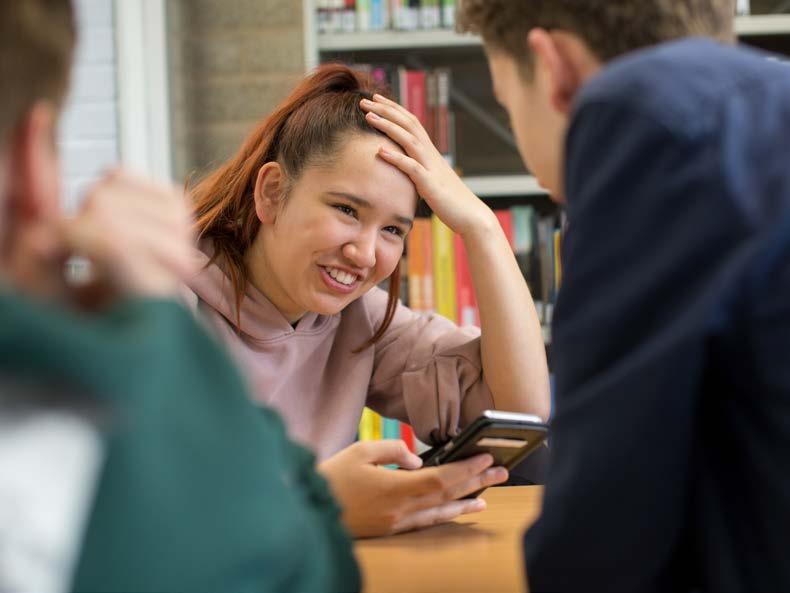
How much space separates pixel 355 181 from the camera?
1.49 metres

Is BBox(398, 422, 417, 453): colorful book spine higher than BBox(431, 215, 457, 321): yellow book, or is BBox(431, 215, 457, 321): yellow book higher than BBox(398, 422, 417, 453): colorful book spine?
BBox(431, 215, 457, 321): yellow book

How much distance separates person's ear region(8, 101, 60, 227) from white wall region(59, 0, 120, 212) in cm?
221

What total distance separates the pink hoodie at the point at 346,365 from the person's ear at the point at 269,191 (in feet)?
0.38

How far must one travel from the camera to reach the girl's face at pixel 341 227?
1.49 m

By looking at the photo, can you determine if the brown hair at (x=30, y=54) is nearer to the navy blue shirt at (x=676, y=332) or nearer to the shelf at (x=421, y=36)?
the navy blue shirt at (x=676, y=332)

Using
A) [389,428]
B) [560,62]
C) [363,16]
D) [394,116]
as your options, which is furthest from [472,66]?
[560,62]

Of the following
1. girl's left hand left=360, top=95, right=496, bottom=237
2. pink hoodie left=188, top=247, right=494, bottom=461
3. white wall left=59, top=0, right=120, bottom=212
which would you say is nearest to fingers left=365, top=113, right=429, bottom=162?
girl's left hand left=360, top=95, right=496, bottom=237

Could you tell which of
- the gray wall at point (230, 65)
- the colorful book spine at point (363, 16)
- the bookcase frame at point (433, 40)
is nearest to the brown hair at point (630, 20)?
the bookcase frame at point (433, 40)

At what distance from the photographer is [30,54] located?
20.1 inches

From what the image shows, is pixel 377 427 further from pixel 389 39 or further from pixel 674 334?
pixel 674 334

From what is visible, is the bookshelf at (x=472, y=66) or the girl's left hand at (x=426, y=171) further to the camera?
the bookshelf at (x=472, y=66)

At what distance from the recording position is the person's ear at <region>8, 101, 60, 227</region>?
0.52 metres

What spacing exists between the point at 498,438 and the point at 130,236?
640 mm

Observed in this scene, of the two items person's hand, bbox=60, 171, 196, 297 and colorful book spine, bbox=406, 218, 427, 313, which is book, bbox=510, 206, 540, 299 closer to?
colorful book spine, bbox=406, 218, 427, 313
